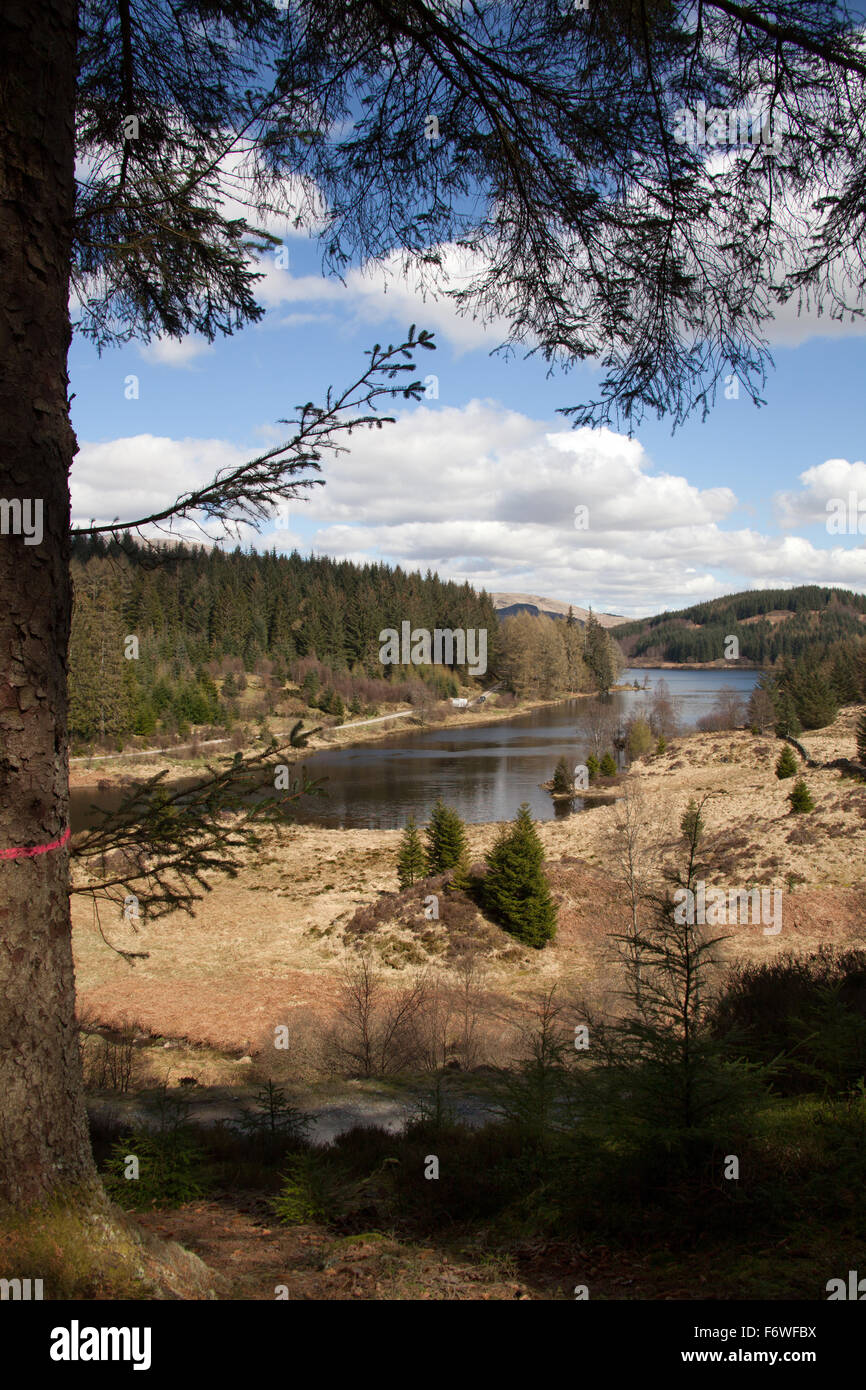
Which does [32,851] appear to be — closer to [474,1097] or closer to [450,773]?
[474,1097]

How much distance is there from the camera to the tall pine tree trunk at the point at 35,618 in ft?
7.85

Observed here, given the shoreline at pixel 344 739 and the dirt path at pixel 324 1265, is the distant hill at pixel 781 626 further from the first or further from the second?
the dirt path at pixel 324 1265

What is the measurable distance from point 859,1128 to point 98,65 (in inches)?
291

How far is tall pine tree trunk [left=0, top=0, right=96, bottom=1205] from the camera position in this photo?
2.39m

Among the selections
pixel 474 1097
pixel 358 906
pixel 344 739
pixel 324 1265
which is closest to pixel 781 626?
pixel 344 739

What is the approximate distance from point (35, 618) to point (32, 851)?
0.79 m

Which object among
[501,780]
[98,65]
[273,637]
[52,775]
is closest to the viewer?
[52,775]

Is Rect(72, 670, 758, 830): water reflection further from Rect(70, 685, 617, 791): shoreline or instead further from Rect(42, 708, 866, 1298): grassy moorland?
Rect(42, 708, 866, 1298): grassy moorland

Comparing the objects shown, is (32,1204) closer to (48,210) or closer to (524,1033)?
(48,210)

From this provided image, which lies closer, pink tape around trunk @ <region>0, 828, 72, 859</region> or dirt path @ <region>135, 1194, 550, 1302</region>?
pink tape around trunk @ <region>0, 828, 72, 859</region>

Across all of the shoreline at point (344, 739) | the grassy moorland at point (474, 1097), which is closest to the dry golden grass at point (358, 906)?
the grassy moorland at point (474, 1097)

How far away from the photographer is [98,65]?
4004 millimetres

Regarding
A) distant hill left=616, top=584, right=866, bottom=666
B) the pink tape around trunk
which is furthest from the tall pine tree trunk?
distant hill left=616, top=584, right=866, bottom=666

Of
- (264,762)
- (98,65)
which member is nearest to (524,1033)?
(264,762)
